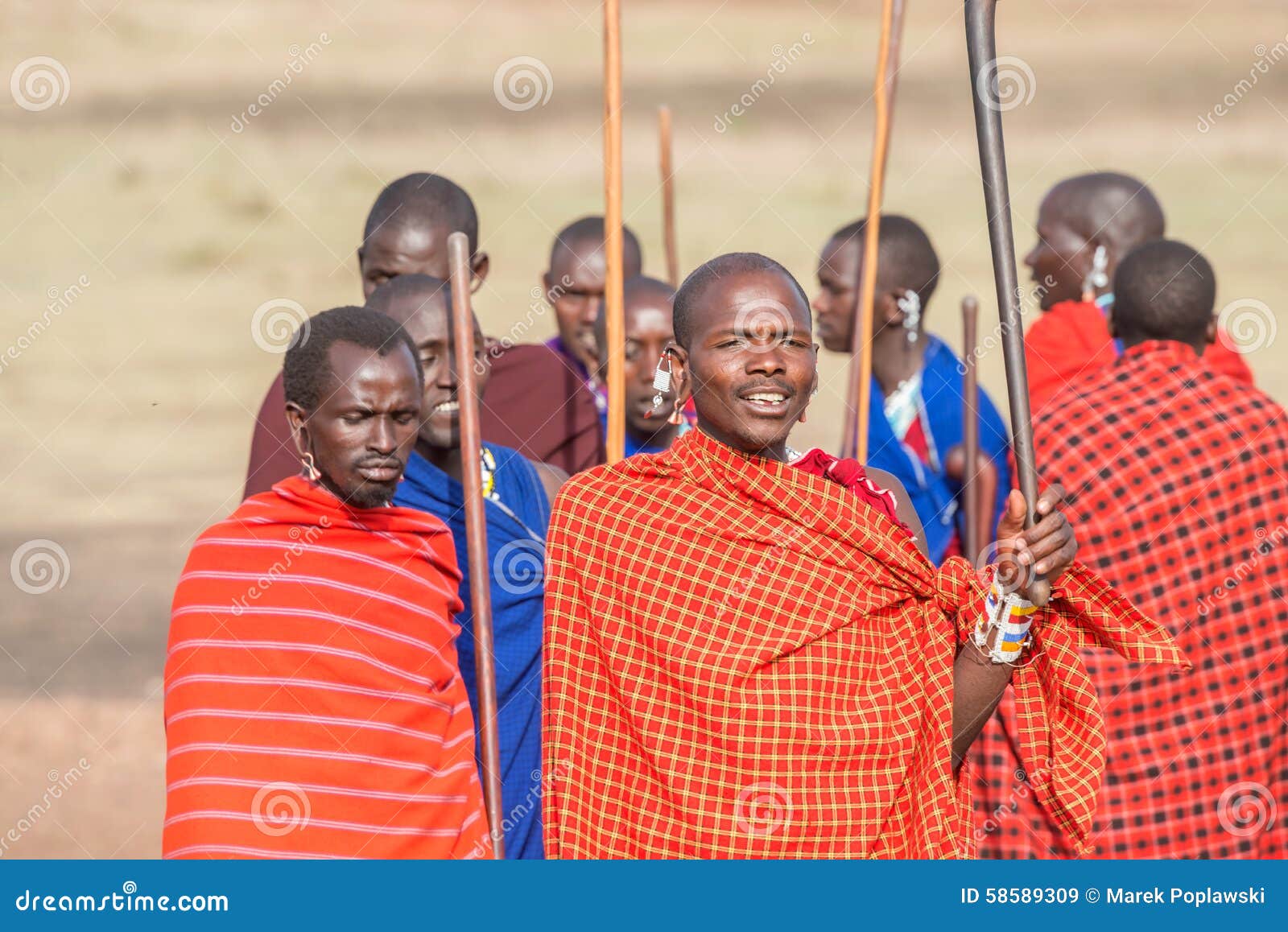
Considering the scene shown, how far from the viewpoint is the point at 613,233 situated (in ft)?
17.5

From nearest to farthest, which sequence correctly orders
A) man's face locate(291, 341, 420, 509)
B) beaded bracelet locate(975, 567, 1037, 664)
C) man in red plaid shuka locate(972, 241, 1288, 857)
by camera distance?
1. beaded bracelet locate(975, 567, 1037, 664)
2. man's face locate(291, 341, 420, 509)
3. man in red plaid shuka locate(972, 241, 1288, 857)

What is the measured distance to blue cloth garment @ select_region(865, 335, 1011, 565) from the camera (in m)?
7.02

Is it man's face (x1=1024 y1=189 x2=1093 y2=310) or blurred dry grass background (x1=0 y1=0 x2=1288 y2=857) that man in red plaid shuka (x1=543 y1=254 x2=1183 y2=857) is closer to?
man's face (x1=1024 y1=189 x2=1093 y2=310)

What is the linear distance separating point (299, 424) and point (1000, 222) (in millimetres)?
1837

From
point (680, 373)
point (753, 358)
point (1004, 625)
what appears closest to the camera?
point (1004, 625)

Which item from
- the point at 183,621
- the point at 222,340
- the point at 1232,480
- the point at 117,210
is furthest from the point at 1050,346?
the point at 117,210

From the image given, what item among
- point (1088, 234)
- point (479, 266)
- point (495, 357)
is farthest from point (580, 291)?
point (1088, 234)

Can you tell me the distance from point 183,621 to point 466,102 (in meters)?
14.1

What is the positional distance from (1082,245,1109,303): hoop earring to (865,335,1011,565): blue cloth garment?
539 millimetres

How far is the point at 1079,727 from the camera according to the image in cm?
404

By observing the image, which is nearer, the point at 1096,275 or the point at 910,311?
the point at 1096,275

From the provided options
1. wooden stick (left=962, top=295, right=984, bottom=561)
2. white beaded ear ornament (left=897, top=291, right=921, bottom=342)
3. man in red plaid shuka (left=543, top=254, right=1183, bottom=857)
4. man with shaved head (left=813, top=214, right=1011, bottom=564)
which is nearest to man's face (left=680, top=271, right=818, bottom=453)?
man in red plaid shuka (left=543, top=254, right=1183, bottom=857)

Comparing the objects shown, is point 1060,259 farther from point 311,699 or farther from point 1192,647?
point 311,699

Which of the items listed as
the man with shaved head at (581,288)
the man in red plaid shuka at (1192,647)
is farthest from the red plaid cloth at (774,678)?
the man with shaved head at (581,288)
